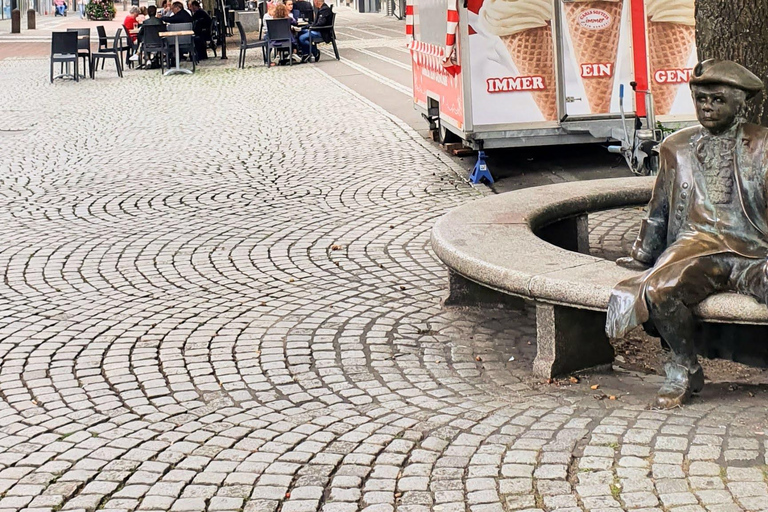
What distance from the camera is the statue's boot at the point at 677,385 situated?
482 centimetres

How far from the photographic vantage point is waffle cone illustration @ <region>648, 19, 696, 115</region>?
1086 cm

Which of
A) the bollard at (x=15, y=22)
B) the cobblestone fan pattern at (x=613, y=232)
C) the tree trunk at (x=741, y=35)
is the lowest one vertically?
the cobblestone fan pattern at (x=613, y=232)

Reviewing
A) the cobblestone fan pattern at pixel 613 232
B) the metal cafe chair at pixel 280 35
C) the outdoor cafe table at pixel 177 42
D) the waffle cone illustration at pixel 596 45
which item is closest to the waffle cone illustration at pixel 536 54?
the waffle cone illustration at pixel 596 45

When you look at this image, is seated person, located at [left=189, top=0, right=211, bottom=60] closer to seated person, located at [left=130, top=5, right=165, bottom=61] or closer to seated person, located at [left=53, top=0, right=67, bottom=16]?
seated person, located at [left=130, top=5, right=165, bottom=61]

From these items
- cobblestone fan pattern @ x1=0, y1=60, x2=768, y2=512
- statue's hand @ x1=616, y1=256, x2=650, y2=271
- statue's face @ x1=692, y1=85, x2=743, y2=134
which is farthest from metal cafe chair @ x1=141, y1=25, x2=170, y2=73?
statue's face @ x1=692, y1=85, x2=743, y2=134

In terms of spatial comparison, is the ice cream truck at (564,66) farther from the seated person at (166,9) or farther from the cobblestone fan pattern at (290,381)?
the seated person at (166,9)

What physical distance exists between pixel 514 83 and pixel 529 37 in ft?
1.48

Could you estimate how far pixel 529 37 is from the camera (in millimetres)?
10773

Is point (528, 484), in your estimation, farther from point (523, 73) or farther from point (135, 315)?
point (523, 73)

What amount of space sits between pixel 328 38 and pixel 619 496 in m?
25.4

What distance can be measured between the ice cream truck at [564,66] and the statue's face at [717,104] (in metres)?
5.84

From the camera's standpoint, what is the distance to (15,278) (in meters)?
7.71

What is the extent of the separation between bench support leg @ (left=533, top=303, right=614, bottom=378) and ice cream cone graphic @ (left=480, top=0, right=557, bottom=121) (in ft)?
18.9

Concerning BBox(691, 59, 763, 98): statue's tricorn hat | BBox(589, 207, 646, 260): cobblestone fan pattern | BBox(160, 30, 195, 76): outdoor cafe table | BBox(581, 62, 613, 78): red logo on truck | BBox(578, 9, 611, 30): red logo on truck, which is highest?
BBox(160, 30, 195, 76): outdoor cafe table
